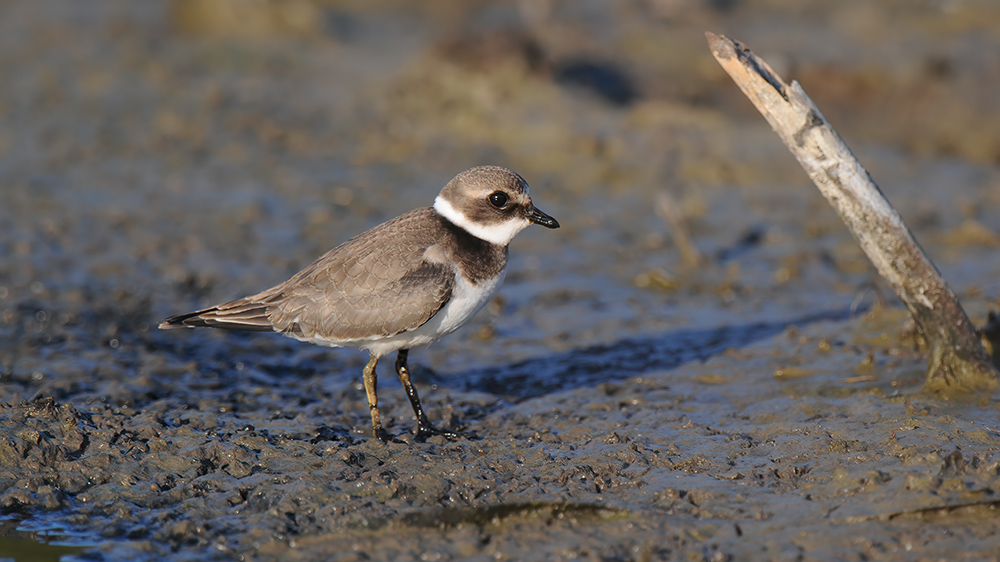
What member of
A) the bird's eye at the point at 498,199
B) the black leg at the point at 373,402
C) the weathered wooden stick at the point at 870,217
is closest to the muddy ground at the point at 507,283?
the black leg at the point at 373,402

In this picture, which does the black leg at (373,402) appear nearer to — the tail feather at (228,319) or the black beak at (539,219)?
the tail feather at (228,319)

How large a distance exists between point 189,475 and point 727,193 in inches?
313

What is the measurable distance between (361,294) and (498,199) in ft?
3.86

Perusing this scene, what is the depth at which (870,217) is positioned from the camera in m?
6.30

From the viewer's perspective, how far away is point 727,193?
39.6 ft

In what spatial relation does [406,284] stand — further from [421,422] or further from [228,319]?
[228,319]

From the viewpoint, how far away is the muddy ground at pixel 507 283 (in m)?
5.48

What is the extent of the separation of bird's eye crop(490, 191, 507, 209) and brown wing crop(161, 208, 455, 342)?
0.44m

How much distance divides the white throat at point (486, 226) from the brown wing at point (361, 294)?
0.14 m

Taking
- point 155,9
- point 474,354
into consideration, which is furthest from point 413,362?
point 155,9

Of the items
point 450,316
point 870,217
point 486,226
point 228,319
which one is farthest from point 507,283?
point 870,217

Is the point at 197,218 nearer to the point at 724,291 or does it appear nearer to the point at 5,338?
the point at 5,338

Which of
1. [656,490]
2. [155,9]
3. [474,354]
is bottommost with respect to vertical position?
[474,354]

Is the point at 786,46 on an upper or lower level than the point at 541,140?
upper
